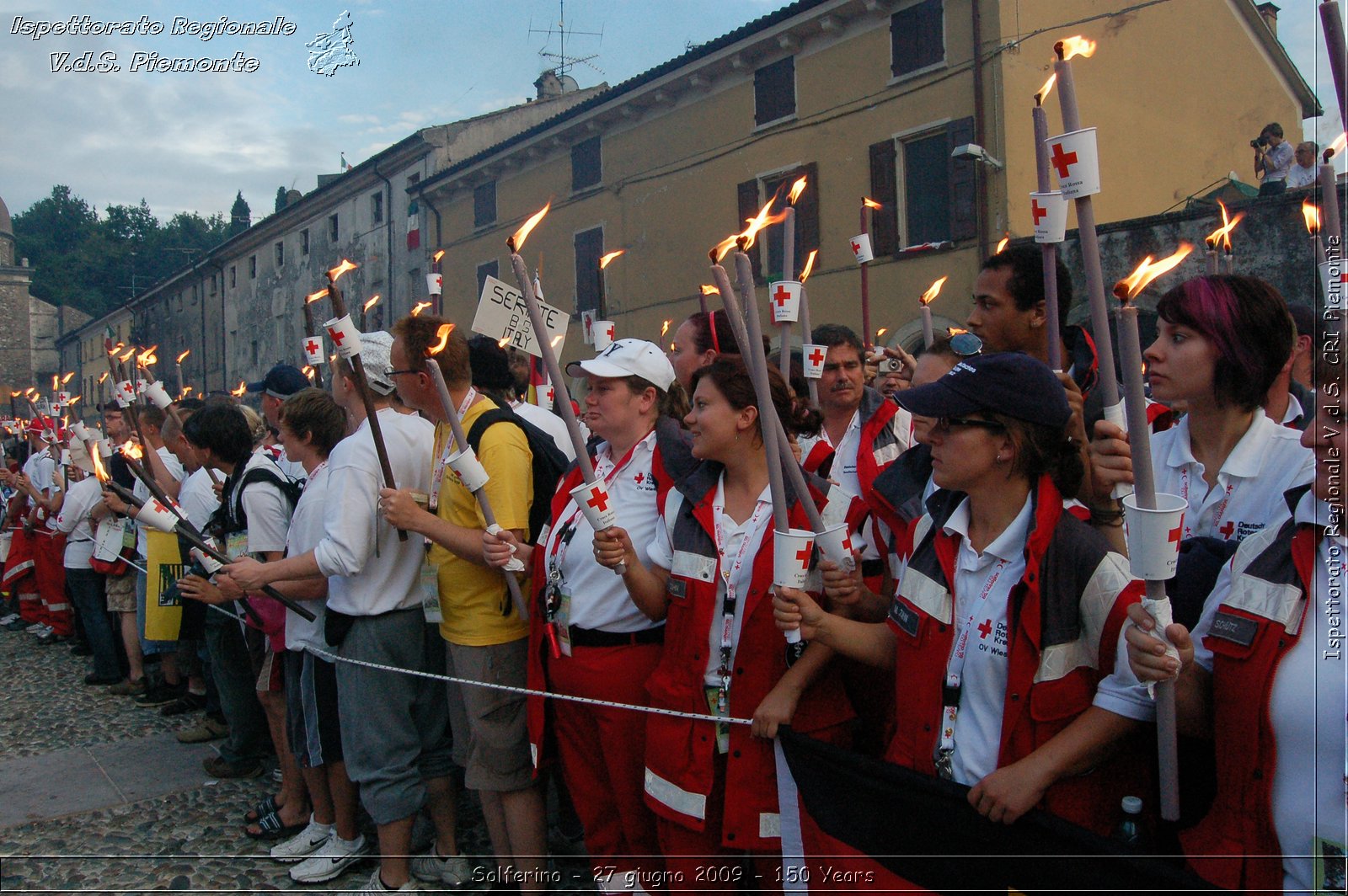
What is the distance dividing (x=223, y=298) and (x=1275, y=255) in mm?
37161

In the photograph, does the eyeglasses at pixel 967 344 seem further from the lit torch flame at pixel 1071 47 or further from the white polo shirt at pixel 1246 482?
the lit torch flame at pixel 1071 47

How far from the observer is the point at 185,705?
7.10m

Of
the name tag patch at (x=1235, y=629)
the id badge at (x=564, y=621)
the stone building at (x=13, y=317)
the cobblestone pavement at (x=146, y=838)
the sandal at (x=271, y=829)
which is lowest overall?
the cobblestone pavement at (x=146, y=838)

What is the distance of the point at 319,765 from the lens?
14.0ft

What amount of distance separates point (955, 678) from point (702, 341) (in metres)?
2.23

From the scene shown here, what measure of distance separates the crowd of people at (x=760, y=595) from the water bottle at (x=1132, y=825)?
11 centimetres

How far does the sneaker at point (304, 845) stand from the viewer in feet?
14.3

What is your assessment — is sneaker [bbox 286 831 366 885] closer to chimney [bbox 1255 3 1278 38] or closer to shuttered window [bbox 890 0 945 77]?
shuttered window [bbox 890 0 945 77]

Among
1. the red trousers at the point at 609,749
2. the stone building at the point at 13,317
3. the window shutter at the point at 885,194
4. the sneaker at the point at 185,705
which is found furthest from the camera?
the window shutter at the point at 885,194

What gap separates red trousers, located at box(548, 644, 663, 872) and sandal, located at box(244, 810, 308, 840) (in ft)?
6.63

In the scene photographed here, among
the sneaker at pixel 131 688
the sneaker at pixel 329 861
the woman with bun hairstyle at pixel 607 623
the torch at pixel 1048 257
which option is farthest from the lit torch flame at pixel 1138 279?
the sneaker at pixel 131 688

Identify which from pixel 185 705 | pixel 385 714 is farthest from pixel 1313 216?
pixel 185 705

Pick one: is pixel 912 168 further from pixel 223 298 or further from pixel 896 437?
pixel 223 298

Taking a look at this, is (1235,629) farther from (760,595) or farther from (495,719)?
(495,719)
